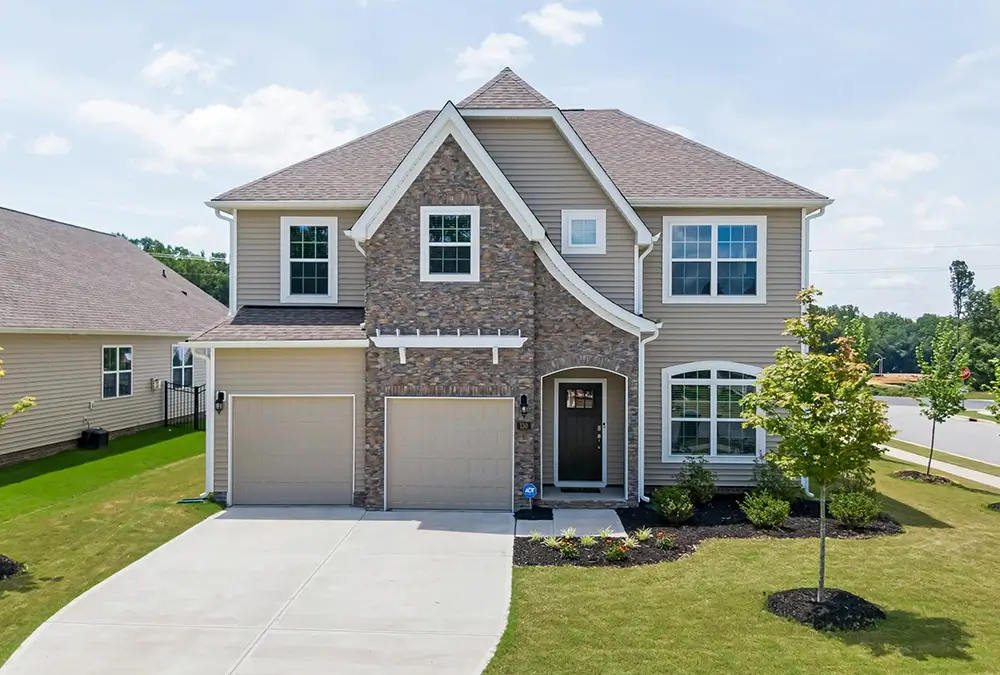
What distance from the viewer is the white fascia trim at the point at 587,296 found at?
490 inches

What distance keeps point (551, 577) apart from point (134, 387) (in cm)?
1753

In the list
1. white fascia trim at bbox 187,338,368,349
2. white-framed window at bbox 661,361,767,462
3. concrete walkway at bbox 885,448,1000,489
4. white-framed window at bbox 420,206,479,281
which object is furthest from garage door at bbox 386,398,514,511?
concrete walkway at bbox 885,448,1000,489

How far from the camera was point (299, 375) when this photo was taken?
12773mm

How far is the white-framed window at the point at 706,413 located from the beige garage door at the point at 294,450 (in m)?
6.96

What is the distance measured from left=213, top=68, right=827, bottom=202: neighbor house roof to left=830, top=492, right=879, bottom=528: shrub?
6.36m

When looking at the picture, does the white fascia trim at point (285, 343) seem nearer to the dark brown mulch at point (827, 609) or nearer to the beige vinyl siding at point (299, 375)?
the beige vinyl siding at point (299, 375)

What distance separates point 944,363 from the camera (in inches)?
663

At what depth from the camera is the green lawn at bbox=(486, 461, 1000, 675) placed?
21.4 ft

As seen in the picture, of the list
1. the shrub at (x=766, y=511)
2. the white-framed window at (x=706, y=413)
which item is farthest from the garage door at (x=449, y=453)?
the shrub at (x=766, y=511)

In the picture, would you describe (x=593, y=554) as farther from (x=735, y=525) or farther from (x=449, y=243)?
(x=449, y=243)

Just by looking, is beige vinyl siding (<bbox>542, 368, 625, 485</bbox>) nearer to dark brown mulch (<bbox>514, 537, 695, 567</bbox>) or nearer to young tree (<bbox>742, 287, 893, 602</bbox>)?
dark brown mulch (<bbox>514, 537, 695, 567</bbox>)

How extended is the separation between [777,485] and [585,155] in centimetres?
784

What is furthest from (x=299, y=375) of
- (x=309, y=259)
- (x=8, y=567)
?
(x=8, y=567)

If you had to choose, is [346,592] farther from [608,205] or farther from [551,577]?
[608,205]
